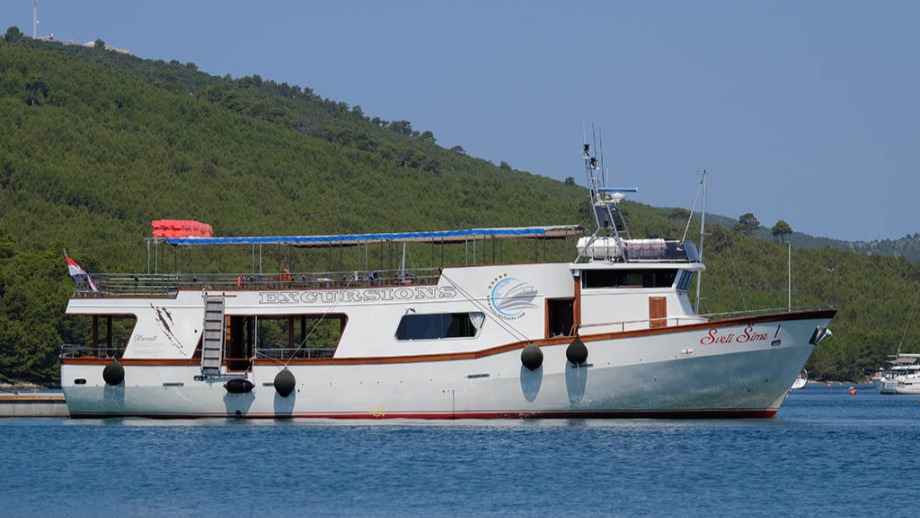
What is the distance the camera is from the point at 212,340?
46.2 m

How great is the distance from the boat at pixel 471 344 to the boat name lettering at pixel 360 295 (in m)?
0.04

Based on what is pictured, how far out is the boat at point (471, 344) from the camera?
42.6 metres

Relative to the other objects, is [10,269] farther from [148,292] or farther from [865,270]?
[865,270]

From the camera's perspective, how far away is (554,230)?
147ft

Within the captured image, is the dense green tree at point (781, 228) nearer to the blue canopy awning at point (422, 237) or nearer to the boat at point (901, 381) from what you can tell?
the boat at point (901, 381)

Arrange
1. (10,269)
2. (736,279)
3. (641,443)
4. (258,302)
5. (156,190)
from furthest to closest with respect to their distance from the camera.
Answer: (736,279) < (156,190) < (10,269) < (258,302) < (641,443)

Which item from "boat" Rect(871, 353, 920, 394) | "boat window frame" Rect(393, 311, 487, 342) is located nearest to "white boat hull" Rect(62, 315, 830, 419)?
"boat window frame" Rect(393, 311, 487, 342)

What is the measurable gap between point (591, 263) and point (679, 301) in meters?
2.76

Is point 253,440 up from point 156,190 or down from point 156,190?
down

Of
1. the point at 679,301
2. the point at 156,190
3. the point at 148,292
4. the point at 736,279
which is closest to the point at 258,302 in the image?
the point at 148,292

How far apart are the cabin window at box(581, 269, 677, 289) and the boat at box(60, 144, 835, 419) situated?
41 mm

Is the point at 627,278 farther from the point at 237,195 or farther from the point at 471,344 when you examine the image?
the point at 237,195

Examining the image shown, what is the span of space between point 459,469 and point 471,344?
973 centimetres

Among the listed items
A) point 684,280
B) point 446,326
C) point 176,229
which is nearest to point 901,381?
point 684,280
